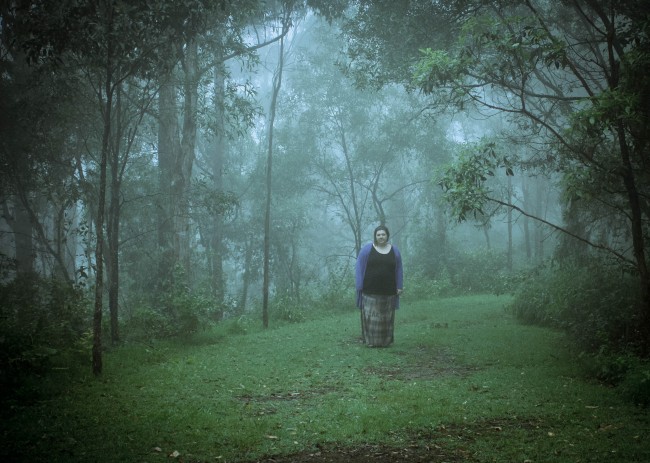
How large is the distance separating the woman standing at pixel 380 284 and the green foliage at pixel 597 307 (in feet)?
10.4

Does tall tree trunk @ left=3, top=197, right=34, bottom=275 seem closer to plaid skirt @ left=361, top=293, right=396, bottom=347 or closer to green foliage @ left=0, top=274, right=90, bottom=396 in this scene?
green foliage @ left=0, top=274, right=90, bottom=396

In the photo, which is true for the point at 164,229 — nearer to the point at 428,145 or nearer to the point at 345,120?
the point at 345,120

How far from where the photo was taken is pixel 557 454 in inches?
194

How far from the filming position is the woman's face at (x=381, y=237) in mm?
10617

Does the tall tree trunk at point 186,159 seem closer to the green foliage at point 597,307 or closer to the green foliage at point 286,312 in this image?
the green foliage at point 286,312

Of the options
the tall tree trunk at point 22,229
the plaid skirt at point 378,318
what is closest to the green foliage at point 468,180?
the plaid skirt at point 378,318

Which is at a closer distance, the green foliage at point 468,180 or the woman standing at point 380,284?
the green foliage at point 468,180

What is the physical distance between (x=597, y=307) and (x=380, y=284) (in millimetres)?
3843

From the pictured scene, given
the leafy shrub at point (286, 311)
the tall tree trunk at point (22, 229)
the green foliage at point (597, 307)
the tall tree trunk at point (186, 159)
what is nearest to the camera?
the green foliage at point (597, 307)

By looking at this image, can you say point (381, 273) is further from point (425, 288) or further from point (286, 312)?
point (425, 288)

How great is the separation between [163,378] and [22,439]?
2.93m

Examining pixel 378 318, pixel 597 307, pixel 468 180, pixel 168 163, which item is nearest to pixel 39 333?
pixel 378 318

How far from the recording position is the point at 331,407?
657 cm

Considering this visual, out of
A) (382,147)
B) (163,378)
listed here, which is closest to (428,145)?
(382,147)
